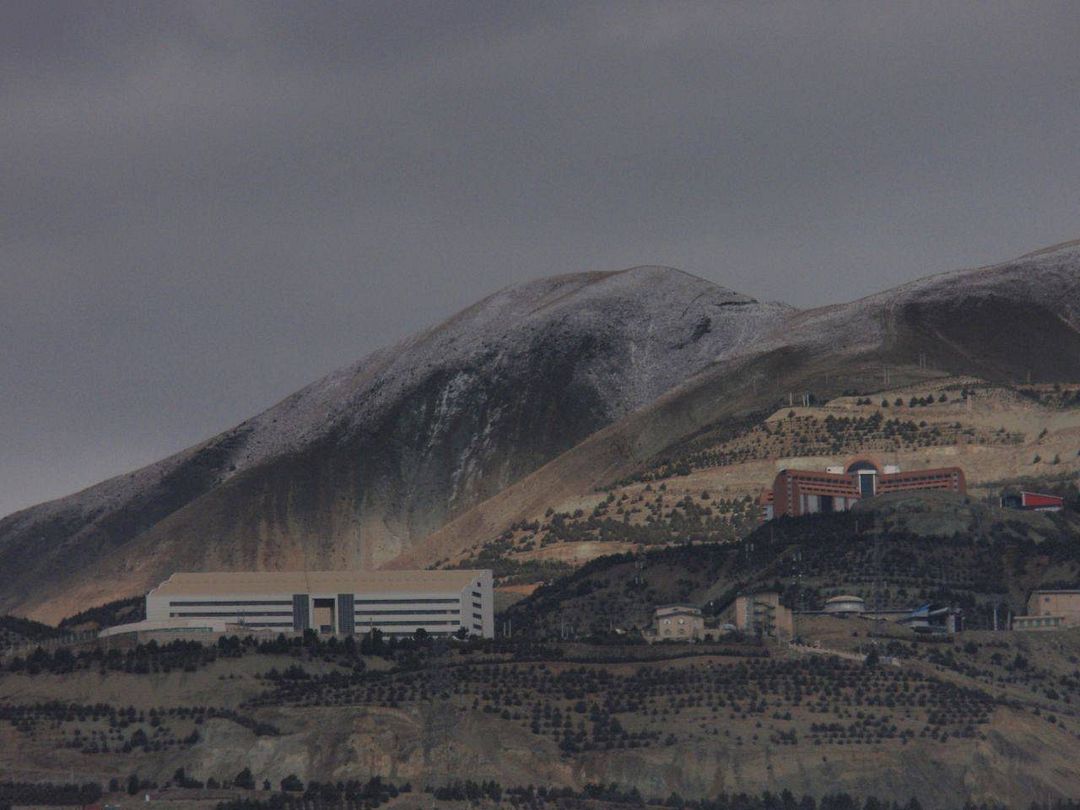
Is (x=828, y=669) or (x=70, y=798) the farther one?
(x=828, y=669)

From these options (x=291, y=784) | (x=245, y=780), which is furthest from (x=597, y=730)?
(x=245, y=780)

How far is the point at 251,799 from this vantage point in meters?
170

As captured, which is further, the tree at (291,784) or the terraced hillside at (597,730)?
the terraced hillside at (597,730)

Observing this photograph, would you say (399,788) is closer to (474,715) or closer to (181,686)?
(474,715)

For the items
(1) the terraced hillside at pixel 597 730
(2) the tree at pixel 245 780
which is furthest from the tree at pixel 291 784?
(2) the tree at pixel 245 780

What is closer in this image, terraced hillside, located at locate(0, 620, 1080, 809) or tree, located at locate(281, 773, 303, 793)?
tree, located at locate(281, 773, 303, 793)

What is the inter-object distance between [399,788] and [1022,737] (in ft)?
111

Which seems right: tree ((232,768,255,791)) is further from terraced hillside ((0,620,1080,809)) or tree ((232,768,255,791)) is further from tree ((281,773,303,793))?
tree ((281,773,303,793))

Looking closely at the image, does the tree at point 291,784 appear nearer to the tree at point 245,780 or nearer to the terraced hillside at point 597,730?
the terraced hillside at point 597,730

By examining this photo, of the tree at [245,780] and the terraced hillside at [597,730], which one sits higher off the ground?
the terraced hillside at [597,730]

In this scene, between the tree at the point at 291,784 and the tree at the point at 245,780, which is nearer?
the tree at the point at 291,784

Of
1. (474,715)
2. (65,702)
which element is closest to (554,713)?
(474,715)

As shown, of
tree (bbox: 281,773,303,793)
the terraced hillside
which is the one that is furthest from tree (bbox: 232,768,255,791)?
tree (bbox: 281,773,303,793)

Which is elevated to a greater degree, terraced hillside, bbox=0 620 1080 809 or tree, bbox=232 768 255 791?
terraced hillside, bbox=0 620 1080 809
